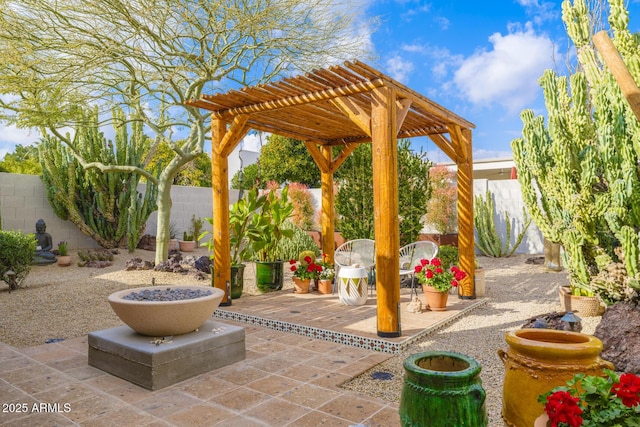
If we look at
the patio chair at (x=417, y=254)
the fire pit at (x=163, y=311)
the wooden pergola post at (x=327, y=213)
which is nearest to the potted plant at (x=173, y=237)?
the wooden pergola post at (x=327, y=213)

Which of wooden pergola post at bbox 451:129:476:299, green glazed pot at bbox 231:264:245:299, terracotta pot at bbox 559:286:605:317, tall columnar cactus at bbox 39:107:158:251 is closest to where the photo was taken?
terracotta pot at bbox 559:286:605:317

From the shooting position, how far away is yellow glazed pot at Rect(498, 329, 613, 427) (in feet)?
5.84

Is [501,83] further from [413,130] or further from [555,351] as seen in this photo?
[555,351]

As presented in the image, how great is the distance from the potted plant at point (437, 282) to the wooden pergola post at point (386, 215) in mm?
1196

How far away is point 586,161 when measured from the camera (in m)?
4.57

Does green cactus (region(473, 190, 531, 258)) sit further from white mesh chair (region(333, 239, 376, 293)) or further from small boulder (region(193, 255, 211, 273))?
small boulder (region(193, 255, 211, 273))

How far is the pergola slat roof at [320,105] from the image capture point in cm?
430

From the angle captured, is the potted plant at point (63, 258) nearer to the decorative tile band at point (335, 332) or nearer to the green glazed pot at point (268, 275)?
the green glazed pot at point (268, 275)

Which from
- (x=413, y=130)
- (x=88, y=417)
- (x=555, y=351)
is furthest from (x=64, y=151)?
(x=555, y=351)

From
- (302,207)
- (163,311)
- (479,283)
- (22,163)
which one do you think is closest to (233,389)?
(163,311)

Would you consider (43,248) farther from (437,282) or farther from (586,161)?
(586,161)

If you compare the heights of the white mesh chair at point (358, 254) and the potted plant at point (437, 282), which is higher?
the white mesh chair at point (358, 254)

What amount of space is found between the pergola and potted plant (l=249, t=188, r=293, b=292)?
79 centimetres

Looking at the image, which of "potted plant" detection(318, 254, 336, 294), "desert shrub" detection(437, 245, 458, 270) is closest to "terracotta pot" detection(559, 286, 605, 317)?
"desert shrub" detection(437, 245, 458, 270)
